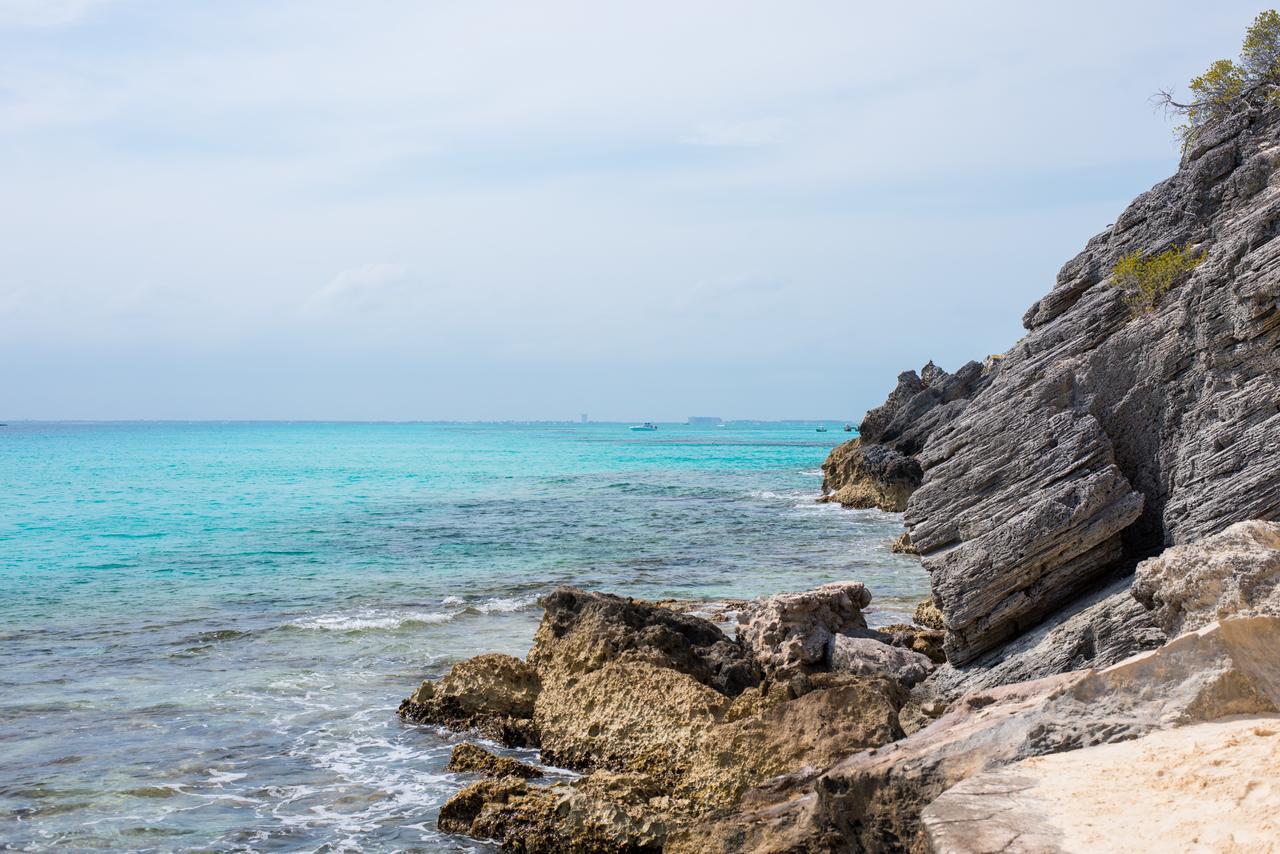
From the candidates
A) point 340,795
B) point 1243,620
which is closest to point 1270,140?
point 1243,620

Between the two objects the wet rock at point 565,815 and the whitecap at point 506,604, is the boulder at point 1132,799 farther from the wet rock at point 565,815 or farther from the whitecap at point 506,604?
the whitecap at point 506,604

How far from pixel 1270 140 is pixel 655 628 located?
10065 millimetres

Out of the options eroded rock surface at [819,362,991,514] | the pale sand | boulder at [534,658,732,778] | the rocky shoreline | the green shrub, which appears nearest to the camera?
the pale sand

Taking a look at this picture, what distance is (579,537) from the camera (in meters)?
35.7

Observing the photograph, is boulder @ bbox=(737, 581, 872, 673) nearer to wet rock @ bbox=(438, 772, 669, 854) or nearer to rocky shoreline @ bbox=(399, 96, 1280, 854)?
rocky shoreline @ bbox=(399, 96, 1280, 854)

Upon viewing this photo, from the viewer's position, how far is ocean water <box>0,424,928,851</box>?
37.1ft

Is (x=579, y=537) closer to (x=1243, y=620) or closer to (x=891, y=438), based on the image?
(x=891, y=438)

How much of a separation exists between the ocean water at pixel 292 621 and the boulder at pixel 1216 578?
702cm

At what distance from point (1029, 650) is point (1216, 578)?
2.63 meters

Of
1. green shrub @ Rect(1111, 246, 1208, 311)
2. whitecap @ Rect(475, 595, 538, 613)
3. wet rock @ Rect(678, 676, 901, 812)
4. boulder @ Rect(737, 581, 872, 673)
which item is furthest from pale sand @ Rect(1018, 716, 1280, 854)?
whitecap @ Rect(475, 595, 538, 613)

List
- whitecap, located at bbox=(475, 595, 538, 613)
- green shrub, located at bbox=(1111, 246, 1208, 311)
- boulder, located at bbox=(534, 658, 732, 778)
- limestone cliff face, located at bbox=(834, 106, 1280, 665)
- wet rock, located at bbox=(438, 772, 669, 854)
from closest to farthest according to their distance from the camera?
wet rock, located at bbox=(438, 772, 669, 854)
limestone cliff face, located at bbox=(834, 106, 1280, 665)
boulder, located at bbox=(534, 658, 732, 778)
green shrub, located at bbox=(1111, 246, 1208, 311)
whitecap, located at bbox=(475, 595, 538, 613)

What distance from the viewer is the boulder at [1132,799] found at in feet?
19.2

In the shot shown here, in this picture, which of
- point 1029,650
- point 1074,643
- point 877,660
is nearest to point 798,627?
point 877,660

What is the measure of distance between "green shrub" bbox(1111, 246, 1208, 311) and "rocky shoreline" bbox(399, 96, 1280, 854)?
16cm
